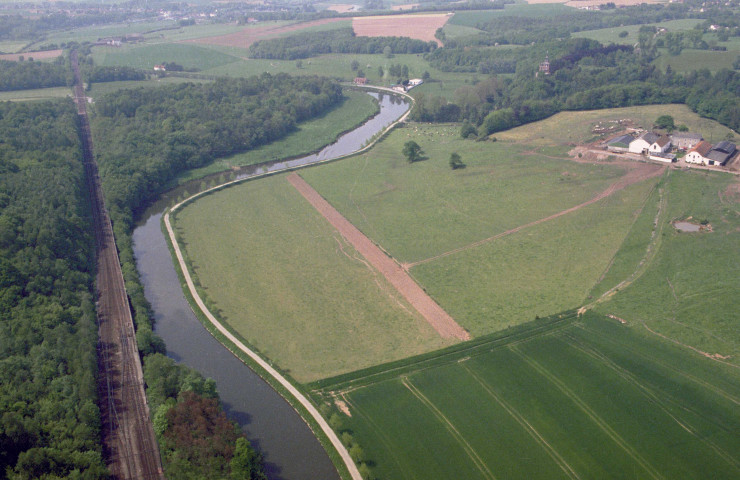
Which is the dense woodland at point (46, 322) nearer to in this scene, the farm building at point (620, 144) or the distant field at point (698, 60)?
the farm building at point (620, 144)

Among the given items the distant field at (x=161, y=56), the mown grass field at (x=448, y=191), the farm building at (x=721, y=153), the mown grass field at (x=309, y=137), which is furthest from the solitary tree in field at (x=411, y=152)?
Answer: the distant field at (x=161, y=56)

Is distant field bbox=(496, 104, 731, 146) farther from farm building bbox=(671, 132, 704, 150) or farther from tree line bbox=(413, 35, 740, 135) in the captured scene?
farm building bbox=(671, 132, 704, 150)

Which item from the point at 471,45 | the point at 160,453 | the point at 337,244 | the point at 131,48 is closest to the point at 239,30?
the point at 131,48

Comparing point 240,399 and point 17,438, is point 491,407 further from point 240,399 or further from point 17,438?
point 17,438

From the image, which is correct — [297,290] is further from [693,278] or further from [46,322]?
[693,278]

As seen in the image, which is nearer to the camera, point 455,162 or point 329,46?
point 455,162

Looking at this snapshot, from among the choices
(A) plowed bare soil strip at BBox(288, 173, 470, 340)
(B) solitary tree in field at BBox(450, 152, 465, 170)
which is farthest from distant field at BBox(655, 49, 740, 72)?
(A) plowed bare soil strip at BBox(288, 173, 470, 340)

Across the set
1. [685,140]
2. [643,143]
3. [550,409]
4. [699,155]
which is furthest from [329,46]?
[550,409]
